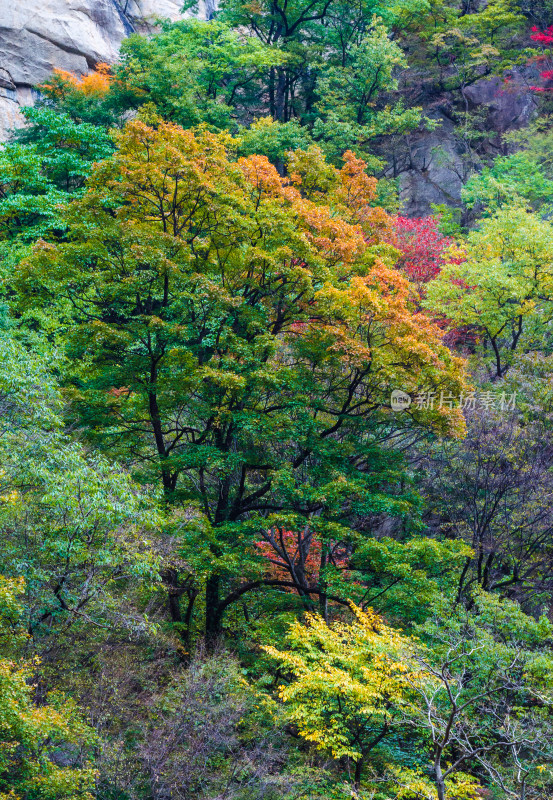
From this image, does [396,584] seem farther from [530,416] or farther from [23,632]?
[23,632]

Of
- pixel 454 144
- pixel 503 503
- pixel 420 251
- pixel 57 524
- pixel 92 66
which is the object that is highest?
pixel 92 66

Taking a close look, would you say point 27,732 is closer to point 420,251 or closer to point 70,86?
point 420,251

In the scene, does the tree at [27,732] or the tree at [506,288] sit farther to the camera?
the tree at [506,288]

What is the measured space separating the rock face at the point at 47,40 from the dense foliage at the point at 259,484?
673cm

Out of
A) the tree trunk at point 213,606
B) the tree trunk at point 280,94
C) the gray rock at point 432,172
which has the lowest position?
the tree trunk at point 213,606

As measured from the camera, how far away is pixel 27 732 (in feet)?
24.8

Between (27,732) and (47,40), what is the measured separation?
3219 cm

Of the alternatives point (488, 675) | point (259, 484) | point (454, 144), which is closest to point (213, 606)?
point (259, 484)

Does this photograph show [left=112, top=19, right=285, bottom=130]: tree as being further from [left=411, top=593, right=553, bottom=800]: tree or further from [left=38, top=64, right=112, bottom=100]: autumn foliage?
[left=411, top=593, right=553, bottom=800]: tree

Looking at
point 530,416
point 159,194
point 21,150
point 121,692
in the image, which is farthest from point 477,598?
point 21,150

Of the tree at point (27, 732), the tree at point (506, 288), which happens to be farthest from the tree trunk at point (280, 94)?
the tree at point (27, 732)

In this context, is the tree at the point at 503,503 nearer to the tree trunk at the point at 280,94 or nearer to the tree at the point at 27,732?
the tree at the point at 27,732

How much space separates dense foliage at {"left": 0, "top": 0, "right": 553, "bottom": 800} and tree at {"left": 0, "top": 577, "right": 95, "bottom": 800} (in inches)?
1.9

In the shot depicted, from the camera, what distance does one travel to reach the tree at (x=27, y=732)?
7438 millimetres
